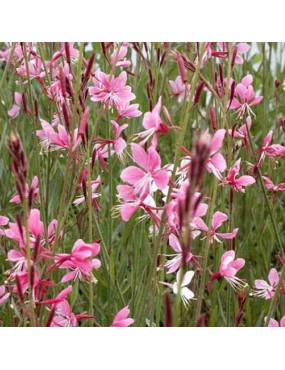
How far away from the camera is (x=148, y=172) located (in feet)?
2.17

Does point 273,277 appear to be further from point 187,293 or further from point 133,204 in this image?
point 133,204

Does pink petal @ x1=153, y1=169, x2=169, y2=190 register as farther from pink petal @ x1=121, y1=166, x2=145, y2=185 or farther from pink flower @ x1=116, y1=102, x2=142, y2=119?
pink flower @ x1=116, y1=102, x2=142, y2=119

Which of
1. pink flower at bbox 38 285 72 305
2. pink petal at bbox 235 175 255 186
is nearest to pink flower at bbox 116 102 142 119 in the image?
pink petal at bbox 235 175 255 186

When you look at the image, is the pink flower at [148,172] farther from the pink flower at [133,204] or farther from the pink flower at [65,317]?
the pink flower at [65,317]

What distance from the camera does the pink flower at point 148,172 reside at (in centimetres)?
66

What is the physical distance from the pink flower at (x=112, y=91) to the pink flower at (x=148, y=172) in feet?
0.87

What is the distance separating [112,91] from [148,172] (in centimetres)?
29

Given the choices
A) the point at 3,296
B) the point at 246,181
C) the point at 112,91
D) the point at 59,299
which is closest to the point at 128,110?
the point at 112,91

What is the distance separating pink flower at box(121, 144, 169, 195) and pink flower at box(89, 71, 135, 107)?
0.26 meters

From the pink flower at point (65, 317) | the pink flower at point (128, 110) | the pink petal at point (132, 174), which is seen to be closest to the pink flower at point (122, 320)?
the pink flower at point (65, 317)
